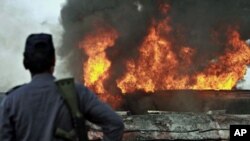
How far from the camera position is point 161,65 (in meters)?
27.4

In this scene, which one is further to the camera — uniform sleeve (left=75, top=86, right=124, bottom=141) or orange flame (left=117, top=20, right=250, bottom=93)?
orange flame (left=117, top=20, right=250, bottom=93)

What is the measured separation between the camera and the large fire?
2633cm

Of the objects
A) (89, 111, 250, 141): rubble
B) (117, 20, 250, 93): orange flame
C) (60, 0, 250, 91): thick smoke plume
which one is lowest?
(89, 111, 250, 141): rubble

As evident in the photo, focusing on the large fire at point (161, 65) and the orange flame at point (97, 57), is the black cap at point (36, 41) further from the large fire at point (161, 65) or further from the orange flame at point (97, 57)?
the orange flame at point (97, 57)

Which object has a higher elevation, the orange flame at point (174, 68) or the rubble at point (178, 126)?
the orange flame at point (174, 68)

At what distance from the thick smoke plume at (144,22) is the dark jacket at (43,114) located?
2479 centimetres

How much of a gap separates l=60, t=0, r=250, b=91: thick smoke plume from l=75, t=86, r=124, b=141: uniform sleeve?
2484 centimetres

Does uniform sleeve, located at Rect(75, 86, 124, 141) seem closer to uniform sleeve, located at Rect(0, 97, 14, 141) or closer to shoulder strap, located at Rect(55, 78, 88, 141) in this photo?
shoulder strap, located at Rect(55, 78, 88, 141)

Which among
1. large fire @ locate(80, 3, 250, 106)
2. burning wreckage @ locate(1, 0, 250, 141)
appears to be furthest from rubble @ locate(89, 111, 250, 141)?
large fire @ locate(80, 3, 250, 106)

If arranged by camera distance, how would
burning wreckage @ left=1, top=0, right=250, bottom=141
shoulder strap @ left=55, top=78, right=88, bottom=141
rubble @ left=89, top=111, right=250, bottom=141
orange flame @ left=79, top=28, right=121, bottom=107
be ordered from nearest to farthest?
shoulder strap @ left=55, top=78, right=88, bottom=141 < rubble @ left=89, top=111, right=250, bottom=141 < orange flame @ left=79, top=28, right=121, bottom=107 < burning wreckage @ left=1, top=0, right=250, bottom=141

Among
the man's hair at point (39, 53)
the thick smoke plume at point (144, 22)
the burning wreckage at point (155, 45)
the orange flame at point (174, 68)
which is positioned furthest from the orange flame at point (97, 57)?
the man's hair at point (39, 53)

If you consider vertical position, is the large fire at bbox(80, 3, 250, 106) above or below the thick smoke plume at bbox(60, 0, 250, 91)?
below

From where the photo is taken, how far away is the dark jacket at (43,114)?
308 cm

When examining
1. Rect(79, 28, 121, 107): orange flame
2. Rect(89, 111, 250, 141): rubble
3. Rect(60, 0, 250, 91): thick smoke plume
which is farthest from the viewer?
Rect(60, 0, 250, 91): thick smoke plume
